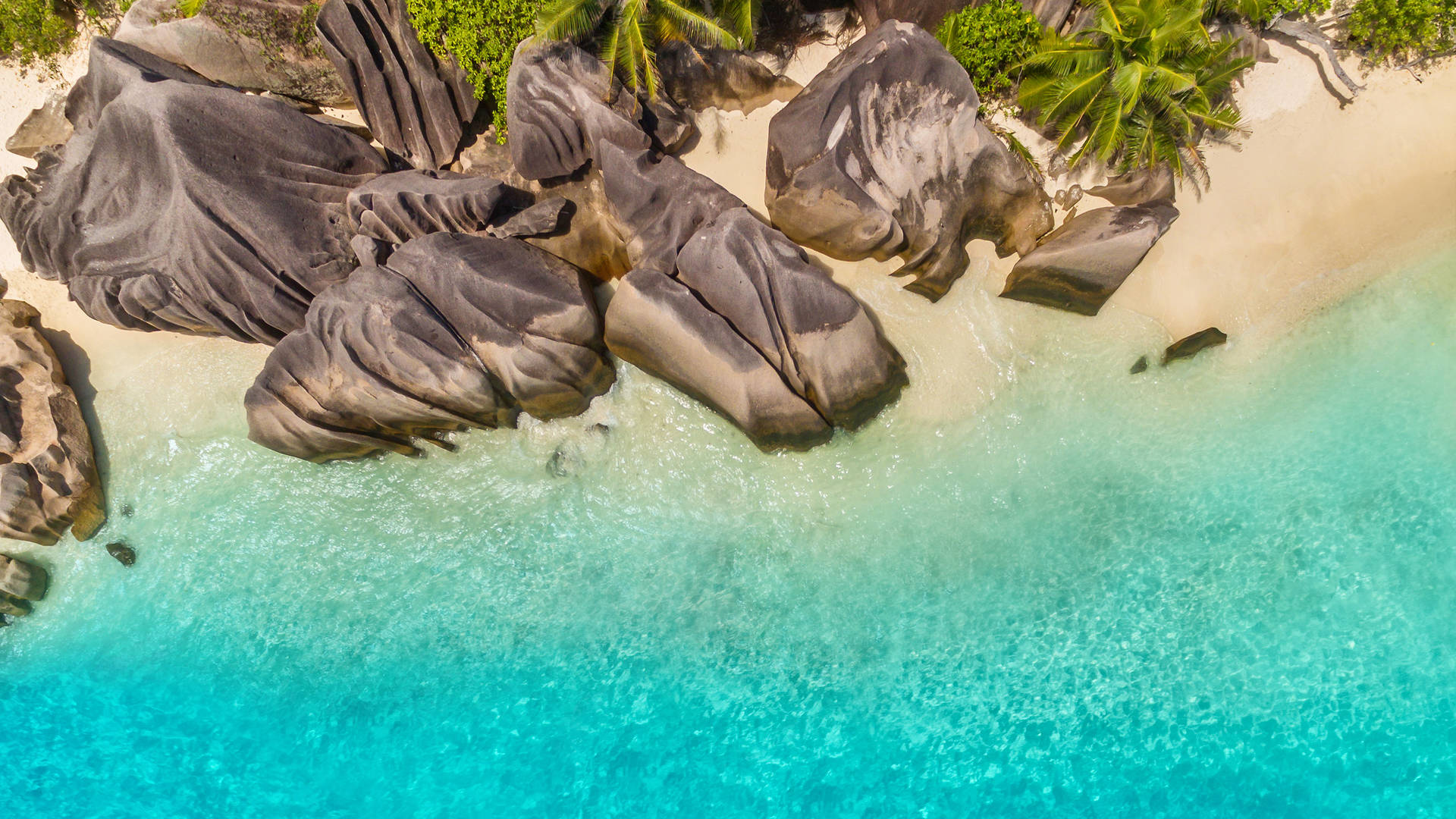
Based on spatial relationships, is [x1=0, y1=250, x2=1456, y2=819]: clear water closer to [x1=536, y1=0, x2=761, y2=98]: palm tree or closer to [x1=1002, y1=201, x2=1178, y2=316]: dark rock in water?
[x1=1002, y1=201, x2=1178, y2=316]: dark rock in water

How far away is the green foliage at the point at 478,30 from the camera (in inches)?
317

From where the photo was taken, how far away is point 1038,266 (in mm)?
8148

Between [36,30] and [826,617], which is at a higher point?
[826,617]

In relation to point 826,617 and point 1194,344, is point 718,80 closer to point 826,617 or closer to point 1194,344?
point 1194,344

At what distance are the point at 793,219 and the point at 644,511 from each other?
12.9 feet

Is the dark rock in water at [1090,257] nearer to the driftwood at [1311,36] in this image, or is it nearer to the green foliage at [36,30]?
the driftwood at [1311,36]

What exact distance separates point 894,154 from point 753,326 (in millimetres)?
2538

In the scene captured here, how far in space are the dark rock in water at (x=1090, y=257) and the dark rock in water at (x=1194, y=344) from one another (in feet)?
3.10

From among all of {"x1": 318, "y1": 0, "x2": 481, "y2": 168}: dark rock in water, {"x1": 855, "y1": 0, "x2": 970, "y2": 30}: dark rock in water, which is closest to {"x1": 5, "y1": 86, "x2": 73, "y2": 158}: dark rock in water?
{"x1": 318, "y1": 0, "x2": 481, "y2": 168}: dark rock in water

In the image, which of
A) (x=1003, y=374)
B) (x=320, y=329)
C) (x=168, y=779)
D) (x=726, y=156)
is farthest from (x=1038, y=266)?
(x=168, y=779)

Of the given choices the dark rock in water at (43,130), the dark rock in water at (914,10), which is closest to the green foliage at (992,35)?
the dark rock in water at (914,10)

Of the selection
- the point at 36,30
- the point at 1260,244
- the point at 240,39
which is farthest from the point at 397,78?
the point at 1260,244

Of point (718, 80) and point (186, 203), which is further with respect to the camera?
point (718, 80)

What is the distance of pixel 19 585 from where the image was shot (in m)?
9.03
